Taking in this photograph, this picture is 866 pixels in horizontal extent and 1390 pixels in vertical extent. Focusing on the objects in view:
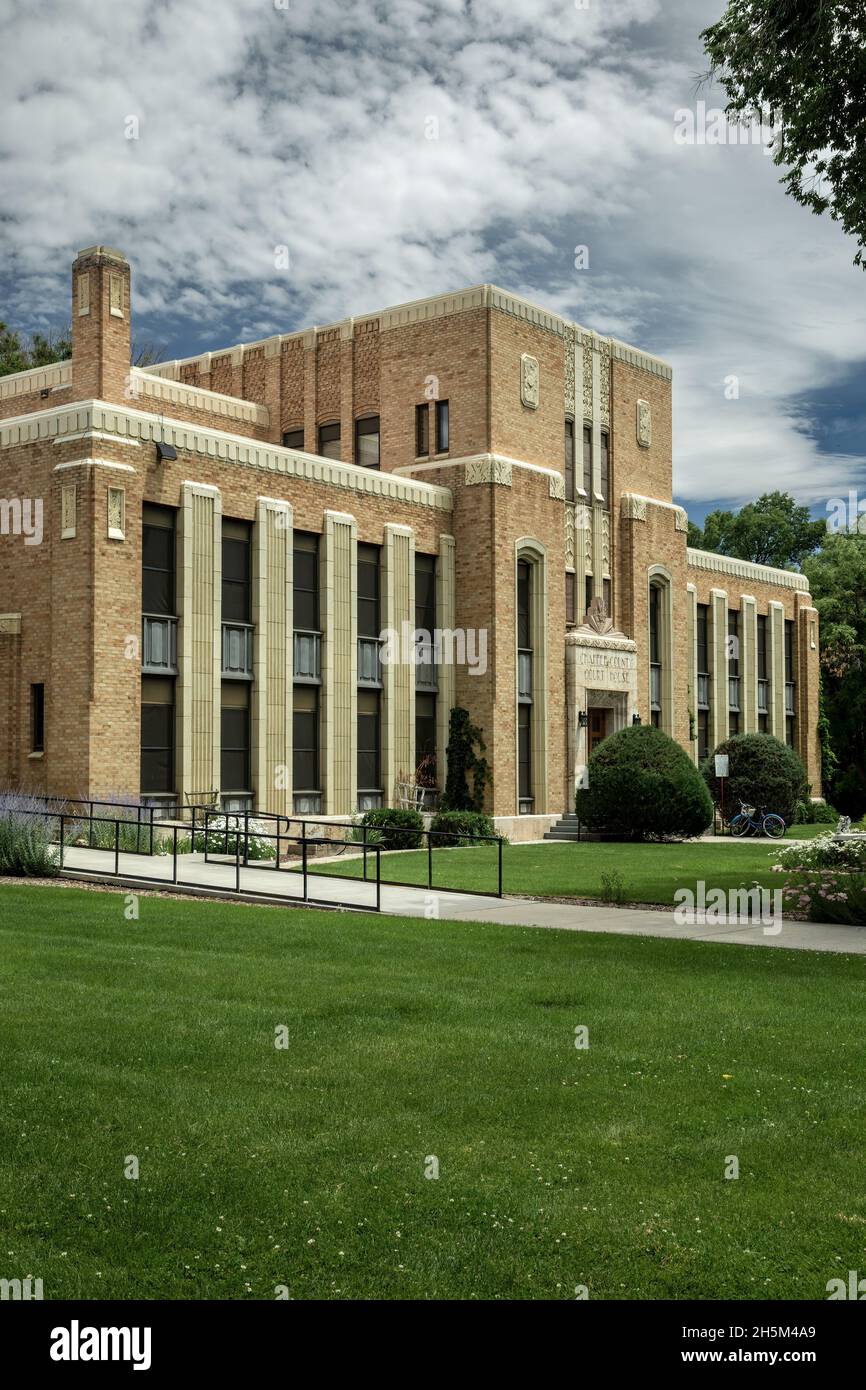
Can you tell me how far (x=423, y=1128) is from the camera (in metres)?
6.93

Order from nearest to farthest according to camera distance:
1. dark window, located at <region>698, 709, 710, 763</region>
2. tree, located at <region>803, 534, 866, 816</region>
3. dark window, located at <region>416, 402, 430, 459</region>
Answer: dark window, located at <region>416, 402, 430, 459</region> < dark window, located at <region>698, 709, 710, 763</region> < tree, located at <region>803, 534, 866, 816</region>

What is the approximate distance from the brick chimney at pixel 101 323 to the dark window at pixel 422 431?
1068cm

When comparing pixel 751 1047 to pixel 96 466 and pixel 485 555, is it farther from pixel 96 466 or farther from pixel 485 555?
pixel 485 555

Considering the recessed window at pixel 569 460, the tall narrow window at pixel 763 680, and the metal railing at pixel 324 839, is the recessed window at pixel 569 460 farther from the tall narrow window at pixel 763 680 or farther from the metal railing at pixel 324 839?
the tall narrow window at pixel 763 680

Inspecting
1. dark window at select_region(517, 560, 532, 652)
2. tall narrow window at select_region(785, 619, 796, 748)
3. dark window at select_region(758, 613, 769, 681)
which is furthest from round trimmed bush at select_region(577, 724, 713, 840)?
tall narrow window at select_region(785, 619, 796, 748)

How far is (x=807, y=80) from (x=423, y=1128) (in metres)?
15.1

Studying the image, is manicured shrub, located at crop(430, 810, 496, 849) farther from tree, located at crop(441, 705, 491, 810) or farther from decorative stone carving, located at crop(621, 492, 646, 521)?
decorative stone carving, located at crop(621, 492, 646, 521)

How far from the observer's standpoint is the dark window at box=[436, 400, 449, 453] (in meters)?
36.2

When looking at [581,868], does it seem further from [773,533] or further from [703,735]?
[773,533]

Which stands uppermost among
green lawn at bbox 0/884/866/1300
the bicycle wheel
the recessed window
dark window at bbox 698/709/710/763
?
the recessed window

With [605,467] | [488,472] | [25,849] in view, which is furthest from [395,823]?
[605,467]

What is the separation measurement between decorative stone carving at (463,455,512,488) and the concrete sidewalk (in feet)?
51.6

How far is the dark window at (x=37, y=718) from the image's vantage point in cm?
2617

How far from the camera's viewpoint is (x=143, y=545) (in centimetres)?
2670
